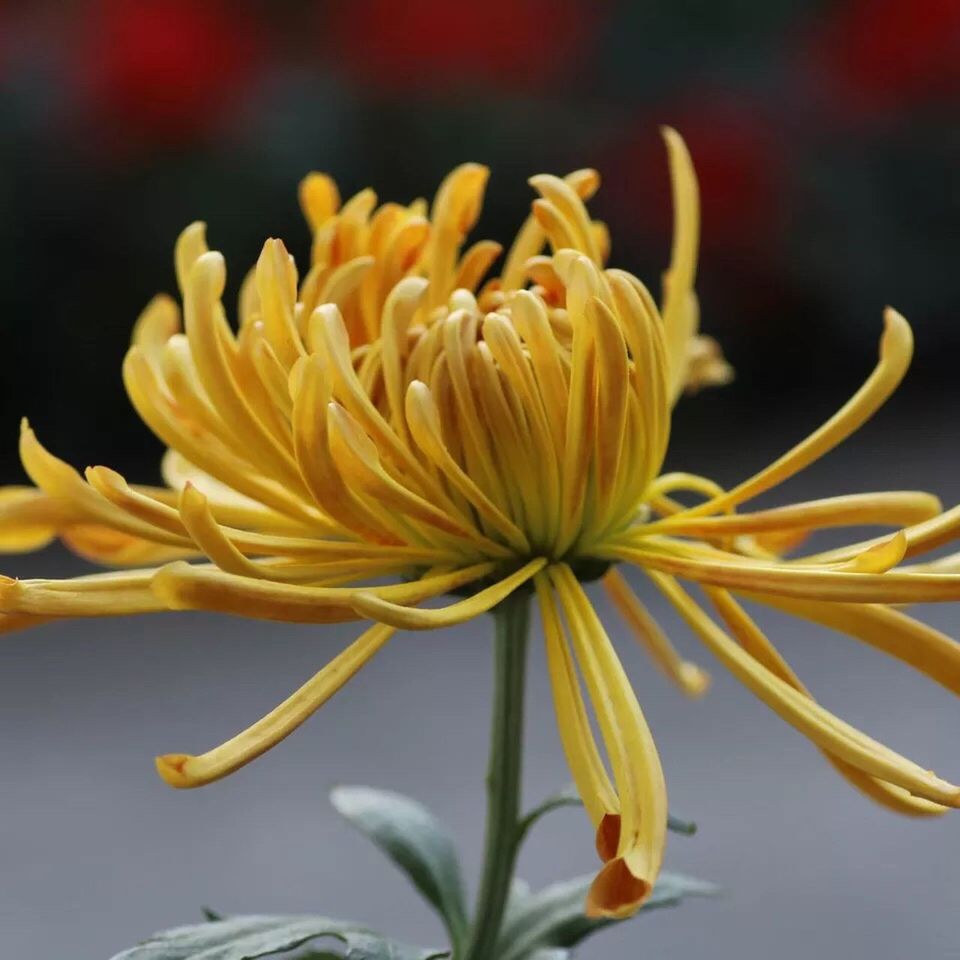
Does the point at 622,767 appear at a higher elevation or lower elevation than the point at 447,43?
lower

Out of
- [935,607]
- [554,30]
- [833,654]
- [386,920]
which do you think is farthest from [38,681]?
[554,30]

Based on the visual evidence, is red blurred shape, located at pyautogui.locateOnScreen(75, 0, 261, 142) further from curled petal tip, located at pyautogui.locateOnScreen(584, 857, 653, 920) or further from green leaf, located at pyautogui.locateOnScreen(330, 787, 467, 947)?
curled petal tip, located at pyautogui.locateOnScreen(584, 857, 653, 920)

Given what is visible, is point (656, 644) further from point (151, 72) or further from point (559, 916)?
point (151, 72)

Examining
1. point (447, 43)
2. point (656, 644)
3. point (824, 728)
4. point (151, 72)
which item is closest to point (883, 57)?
point (447, 43)

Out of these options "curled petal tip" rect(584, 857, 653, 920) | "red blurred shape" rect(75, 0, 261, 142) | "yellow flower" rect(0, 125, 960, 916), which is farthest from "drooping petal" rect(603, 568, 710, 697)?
"red blurred shape" rect(75, 0, 261, 142)

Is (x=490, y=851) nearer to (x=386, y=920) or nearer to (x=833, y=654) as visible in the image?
(x=386, y=920)

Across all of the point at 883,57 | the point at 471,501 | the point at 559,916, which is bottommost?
the point at 559,916
